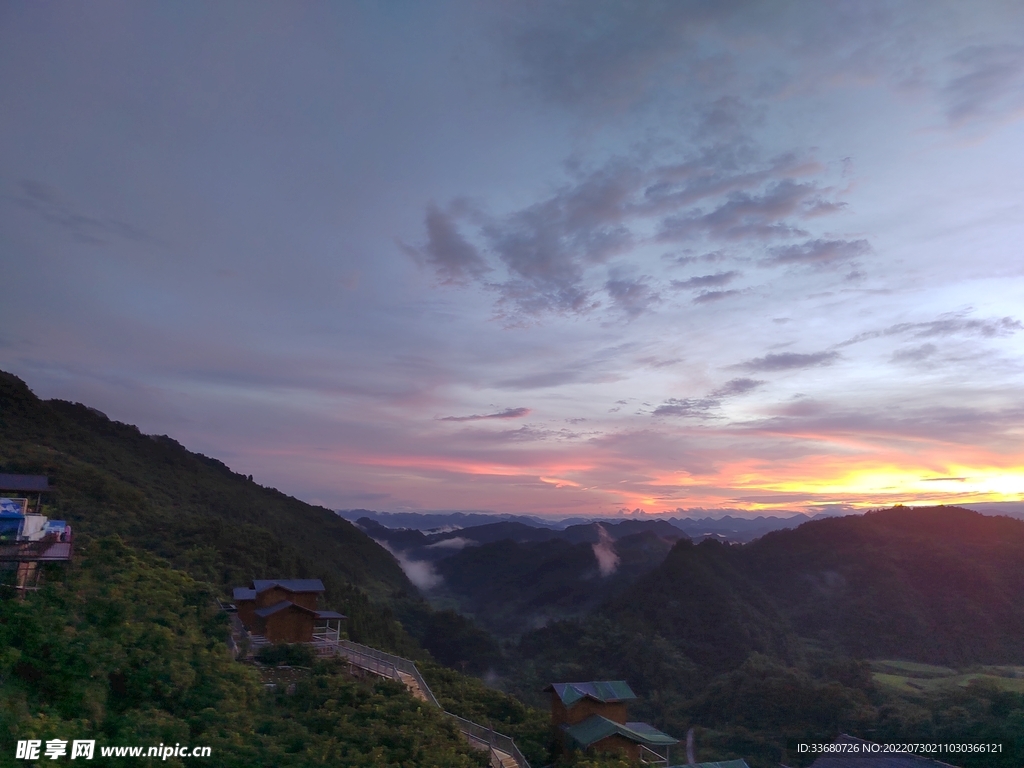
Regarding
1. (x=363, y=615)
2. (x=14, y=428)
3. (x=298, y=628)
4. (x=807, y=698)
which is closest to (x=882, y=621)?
(x=807, y=698)

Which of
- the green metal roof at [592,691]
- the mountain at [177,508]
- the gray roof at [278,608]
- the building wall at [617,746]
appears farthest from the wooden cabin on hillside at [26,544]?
the building wall at [617,746]

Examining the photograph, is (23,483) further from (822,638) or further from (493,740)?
(822,638)

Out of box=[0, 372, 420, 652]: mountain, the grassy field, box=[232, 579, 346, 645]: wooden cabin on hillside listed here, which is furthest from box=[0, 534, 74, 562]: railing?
the grassy field

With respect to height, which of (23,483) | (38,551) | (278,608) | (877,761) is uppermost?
Result: (23,483)

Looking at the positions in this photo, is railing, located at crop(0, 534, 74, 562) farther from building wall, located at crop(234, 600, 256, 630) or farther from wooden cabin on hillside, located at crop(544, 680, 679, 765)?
wooden cabin on hillside, located at crop(544, 680, 679, 765)

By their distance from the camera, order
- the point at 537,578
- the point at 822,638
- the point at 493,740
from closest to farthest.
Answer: the point at 493,740 → the point at 822,638 → the point at 537,578

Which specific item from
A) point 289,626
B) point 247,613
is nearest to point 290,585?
point 247,613

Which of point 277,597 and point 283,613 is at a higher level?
point 277,597
